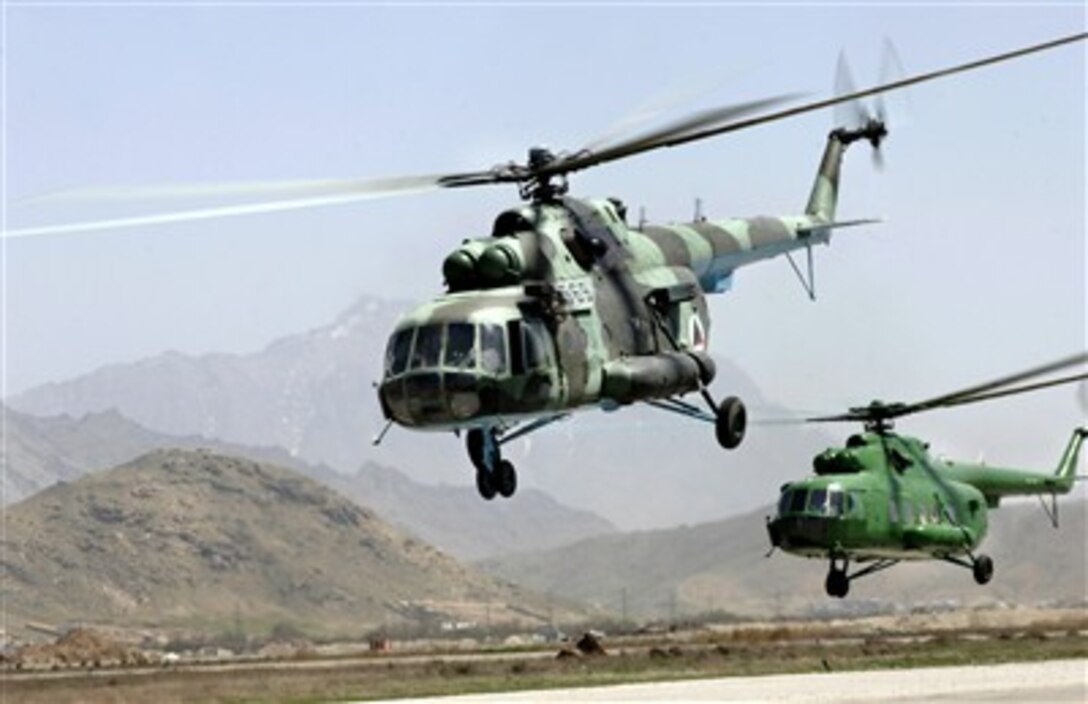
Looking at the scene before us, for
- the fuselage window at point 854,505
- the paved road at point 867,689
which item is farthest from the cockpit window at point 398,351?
the fuselage window at point 854,505

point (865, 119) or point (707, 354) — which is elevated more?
point (865, 119)

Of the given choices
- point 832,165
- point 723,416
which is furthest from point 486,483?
point 832,165

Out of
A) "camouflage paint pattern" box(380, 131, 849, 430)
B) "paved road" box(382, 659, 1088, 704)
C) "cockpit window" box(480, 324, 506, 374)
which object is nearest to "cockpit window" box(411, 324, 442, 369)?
"camouflage paint pattern" box(380, 131, 849, 430)

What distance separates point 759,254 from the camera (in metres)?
42.5

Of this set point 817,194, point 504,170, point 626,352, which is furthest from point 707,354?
point 817,194

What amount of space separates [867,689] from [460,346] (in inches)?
1063

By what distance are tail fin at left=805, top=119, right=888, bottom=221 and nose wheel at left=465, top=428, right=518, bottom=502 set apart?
1401cm

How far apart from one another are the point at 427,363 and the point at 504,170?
4212mm

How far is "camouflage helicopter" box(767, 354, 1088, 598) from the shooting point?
2248 inches

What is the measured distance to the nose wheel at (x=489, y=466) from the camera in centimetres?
3444

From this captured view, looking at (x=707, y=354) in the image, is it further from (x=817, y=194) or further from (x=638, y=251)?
(x=817, y=194)

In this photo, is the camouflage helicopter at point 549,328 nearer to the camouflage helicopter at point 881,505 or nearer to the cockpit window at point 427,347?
the cockpit window at point 427,347

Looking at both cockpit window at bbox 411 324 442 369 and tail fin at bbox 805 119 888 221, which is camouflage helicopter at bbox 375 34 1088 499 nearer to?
cockpit window at bbox 411 324 442 369

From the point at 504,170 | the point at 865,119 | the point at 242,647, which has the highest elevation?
the point at 865,119
